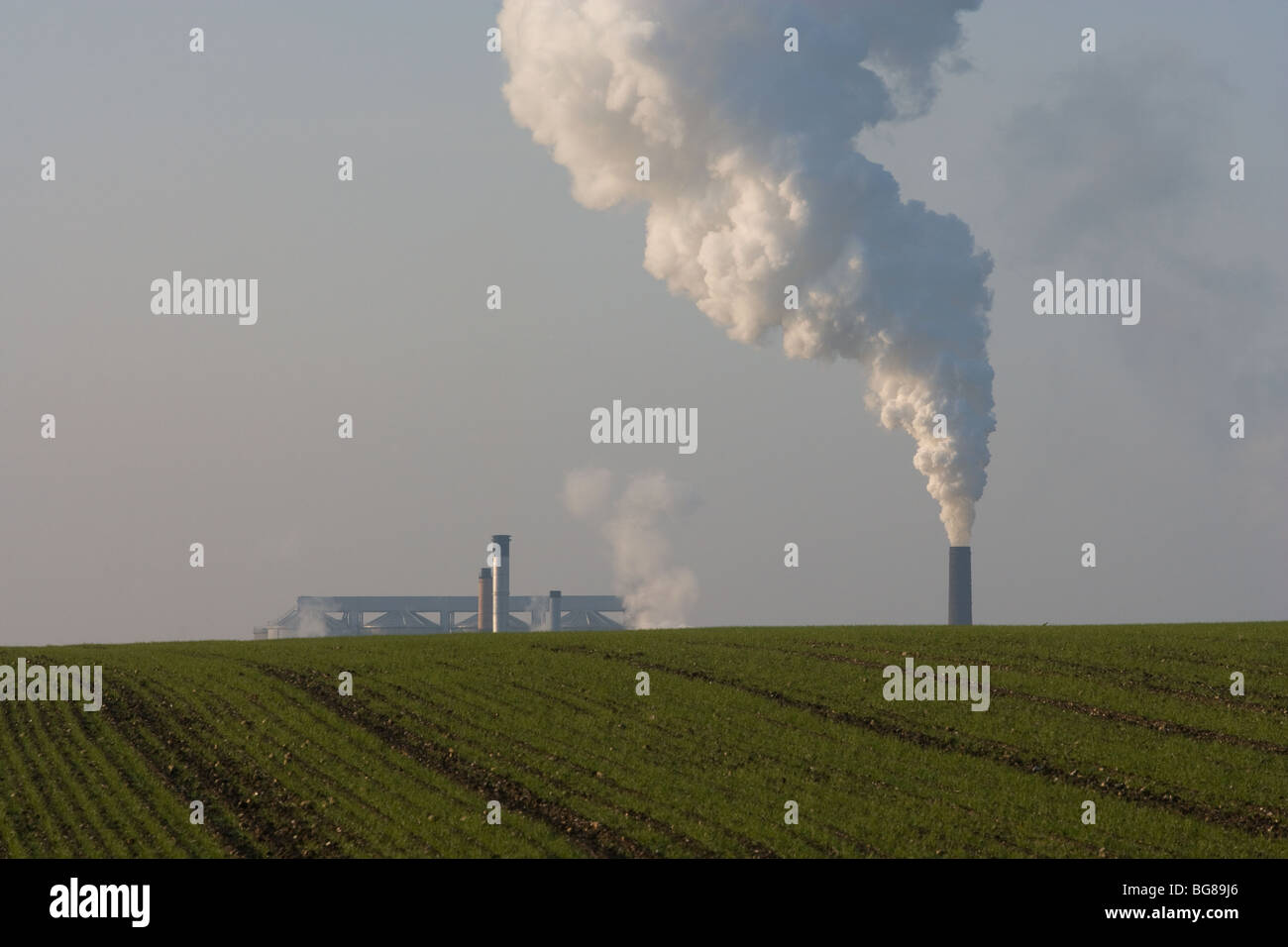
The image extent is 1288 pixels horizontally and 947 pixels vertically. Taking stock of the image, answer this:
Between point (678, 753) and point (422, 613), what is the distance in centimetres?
14924

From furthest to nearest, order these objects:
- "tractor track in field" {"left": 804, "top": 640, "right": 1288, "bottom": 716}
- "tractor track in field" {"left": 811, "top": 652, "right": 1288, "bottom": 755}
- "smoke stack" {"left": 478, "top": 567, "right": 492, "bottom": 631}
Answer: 1. "smoke stack" {"left": 478, "top": 567, "right": 492, "bottom": 631}
2. "tractor track in field" {"left": 804, "top": 640, "right": 1288, "bottom": 716}
3. "tractor track in field" {"left": 811, "top": 652, "right": 1288, "bottom": 755}

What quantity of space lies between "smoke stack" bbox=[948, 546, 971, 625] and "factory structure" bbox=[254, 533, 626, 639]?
78.3 meters

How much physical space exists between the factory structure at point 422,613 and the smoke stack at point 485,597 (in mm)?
7078

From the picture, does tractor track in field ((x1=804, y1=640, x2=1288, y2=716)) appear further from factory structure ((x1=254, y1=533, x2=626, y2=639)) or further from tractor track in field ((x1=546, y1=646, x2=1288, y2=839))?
factory structure ((x1=254, y1=533, x2=626, y2=639))

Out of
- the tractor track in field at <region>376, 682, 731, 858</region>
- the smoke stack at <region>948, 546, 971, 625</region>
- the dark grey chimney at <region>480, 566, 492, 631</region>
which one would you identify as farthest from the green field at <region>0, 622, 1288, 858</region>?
the dark grey chimney at <region>480, 566, 492, 631</region>

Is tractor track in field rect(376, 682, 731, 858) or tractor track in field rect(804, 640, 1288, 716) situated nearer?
tractor track in field rect(376, 682, 731, 858)

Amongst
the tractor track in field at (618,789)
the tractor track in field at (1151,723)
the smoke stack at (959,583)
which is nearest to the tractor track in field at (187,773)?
the tractor track in field at (618,789)

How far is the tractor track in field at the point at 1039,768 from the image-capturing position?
91.2ft

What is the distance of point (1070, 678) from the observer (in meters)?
40.9

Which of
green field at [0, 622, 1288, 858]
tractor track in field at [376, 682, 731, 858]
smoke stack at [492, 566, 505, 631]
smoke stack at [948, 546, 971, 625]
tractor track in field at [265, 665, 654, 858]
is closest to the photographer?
Result: tractor track in field at [376, 682, 731, 858]

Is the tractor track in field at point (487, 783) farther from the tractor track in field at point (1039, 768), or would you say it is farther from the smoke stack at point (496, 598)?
the smoke stack at point (496, 598)

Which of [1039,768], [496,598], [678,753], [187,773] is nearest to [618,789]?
[678,753]

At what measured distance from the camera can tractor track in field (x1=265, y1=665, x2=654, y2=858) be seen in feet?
88.0

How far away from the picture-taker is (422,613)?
589ft
